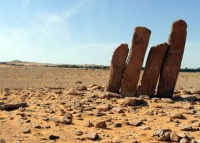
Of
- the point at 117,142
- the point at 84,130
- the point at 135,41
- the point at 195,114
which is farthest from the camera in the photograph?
the point at 135,41

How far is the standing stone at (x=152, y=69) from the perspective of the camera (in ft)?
43.3

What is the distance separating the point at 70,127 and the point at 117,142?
2.04 metres

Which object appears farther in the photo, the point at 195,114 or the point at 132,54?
the point at 132,54

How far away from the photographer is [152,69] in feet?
43.7

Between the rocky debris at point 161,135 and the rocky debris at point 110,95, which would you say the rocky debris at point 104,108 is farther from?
the rocky debris at point 161,135

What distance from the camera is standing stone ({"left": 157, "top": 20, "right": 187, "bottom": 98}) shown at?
13.0 meters

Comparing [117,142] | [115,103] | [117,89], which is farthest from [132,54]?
[117,142]

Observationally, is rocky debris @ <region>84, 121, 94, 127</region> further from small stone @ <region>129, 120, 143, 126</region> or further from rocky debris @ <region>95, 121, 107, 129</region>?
small stone @ <region>129, 120, 143, 126</region>

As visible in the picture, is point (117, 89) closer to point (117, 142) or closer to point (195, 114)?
point (195, 114)

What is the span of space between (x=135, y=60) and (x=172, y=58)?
6.45 feet

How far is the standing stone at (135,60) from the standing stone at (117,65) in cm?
39

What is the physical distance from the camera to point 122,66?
13484 mm

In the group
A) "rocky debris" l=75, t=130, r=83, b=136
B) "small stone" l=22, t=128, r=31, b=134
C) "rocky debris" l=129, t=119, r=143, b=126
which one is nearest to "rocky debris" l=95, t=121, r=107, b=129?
"rocky debris" l=75, t=130, r=83, b=136

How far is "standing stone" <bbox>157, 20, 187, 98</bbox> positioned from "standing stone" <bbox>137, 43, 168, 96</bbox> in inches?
12.0
